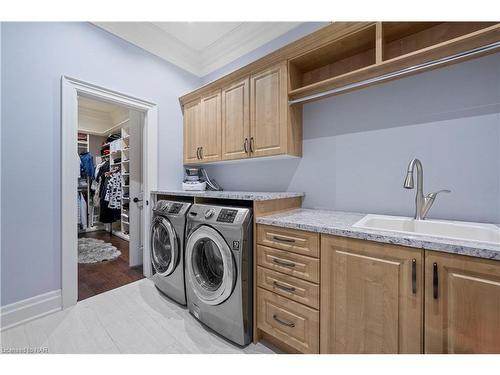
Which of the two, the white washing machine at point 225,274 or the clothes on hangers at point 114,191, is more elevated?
the clothes on hangers at point 114,191

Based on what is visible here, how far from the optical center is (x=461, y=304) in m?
0.83

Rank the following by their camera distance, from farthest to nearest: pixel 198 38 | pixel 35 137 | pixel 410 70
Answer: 1. pixel 198 38
2. pixel 35 137
3. pixel 410 70

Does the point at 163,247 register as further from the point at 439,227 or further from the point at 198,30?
the point at 198,30

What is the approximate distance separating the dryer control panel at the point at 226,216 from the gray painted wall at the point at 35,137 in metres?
1.48

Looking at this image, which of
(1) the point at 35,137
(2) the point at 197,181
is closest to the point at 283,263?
(2) the point at 197,181

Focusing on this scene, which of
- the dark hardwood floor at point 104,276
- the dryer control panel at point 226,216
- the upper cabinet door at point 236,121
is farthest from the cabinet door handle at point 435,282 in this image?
the dark hardwood floor at point 104,276

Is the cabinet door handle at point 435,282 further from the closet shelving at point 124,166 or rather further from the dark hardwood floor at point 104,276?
the closet shelving at point 124,166

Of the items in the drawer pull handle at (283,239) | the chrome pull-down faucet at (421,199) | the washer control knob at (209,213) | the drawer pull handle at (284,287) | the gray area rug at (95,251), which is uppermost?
the chrome pull-down faucet at (421,199)

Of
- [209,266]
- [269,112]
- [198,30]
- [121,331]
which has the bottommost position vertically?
[121,331]

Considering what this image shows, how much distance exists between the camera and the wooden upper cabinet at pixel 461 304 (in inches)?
31.1

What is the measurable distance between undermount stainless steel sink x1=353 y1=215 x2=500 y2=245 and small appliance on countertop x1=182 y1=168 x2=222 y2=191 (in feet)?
5.81

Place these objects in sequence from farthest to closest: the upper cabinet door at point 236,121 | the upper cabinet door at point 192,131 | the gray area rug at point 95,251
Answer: the gray area rug at point 95,251, the upper cabinet door at point 192,131, the upper cabinet door at point 236,121

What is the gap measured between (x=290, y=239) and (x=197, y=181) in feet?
5.31

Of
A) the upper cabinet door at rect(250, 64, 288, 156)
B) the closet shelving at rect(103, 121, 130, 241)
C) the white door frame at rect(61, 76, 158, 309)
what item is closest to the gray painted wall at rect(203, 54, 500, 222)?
the upper cabinet door at rect(250, 64, 288, 156)
